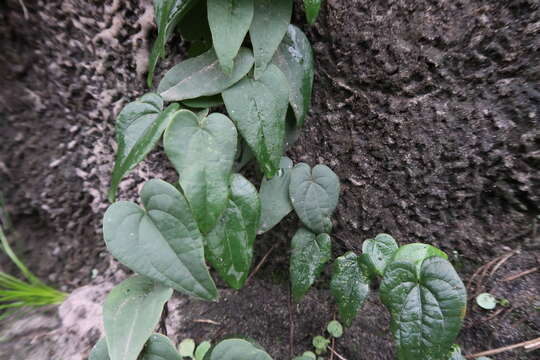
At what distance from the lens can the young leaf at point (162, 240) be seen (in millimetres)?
438

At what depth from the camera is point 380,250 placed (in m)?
0.56

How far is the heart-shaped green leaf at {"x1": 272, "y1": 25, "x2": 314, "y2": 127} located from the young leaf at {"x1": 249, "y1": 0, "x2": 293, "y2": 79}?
50 mm

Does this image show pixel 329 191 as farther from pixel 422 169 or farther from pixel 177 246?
pixel 177 246

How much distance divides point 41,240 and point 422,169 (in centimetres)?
119

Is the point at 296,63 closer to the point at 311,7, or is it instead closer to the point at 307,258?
the point at 311,7

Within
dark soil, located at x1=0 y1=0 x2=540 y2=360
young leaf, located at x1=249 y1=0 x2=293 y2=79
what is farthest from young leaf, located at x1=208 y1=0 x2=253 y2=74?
dark soil, located at x1=0 y1=0 x2=540 y2=360

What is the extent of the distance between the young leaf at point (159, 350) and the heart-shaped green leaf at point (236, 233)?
144mm

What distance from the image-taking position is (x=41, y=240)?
985 mm

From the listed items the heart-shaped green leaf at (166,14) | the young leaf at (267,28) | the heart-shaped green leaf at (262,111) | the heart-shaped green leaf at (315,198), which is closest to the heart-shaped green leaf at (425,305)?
the heart-shaped green leaf at (315,198)

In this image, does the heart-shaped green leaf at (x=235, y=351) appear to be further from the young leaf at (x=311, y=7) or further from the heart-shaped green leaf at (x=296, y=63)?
the young leaf at (x=311, y=7)

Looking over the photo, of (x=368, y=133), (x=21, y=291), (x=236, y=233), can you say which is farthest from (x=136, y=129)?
(x=21, y=291)

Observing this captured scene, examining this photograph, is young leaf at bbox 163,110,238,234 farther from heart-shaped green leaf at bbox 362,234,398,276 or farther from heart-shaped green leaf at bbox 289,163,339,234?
heart-shaped green leaf at bbox 362,234,398,276

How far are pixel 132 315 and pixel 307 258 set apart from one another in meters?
0.35

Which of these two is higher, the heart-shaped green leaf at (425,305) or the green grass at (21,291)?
the heart-shaped green leaf at (425,305)
